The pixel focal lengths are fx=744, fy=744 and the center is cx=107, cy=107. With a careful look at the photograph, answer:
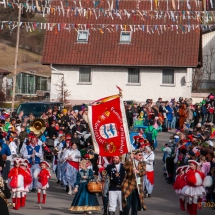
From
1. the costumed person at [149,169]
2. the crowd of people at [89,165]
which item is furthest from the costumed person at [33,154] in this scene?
the costumed person at [149,169]

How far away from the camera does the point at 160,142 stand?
32375 mm

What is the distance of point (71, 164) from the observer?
68.7ft

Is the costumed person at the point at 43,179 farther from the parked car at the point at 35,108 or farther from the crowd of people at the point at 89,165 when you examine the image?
the parked car at the point at 35,108

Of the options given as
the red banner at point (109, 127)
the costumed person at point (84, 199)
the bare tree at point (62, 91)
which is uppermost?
the bare tree at point (62, 91)

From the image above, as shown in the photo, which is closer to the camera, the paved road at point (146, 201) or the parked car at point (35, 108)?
the paved road at point (146, 201)

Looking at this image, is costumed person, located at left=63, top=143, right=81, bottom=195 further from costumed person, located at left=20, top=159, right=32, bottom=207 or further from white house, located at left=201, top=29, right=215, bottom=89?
white house, located at left=201, top=29, right=215, bottom=89

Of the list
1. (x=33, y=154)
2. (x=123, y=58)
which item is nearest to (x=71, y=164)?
(x=33, y=154)

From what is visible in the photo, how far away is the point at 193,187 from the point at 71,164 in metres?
5.49

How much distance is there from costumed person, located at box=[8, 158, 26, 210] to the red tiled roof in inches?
1191

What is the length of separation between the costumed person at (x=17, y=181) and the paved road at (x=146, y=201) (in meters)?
0.30

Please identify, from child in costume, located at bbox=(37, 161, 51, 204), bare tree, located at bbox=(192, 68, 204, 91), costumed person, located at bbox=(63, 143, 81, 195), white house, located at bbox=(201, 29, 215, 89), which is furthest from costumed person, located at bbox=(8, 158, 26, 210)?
white house, located at bbox=(201, 29, 215, 89)

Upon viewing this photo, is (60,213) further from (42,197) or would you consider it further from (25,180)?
(42,197)

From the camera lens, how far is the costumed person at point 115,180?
15.0m

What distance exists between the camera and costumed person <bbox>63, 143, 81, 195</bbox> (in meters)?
20.8
